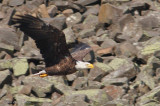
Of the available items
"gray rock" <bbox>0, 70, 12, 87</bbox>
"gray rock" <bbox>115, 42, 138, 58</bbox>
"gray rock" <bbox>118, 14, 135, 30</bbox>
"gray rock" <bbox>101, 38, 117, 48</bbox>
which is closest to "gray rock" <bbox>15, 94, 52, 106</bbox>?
"gray rock" <bbox>0, 70, 12, 87</bbox>

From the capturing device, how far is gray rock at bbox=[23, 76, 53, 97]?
55.5 ft

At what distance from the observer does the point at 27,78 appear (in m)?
17.3

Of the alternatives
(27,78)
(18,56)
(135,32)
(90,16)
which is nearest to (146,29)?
(135,32)

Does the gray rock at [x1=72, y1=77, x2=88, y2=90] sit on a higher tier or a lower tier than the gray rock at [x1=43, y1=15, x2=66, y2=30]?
higher

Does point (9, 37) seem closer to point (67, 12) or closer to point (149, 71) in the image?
point (67, 12)

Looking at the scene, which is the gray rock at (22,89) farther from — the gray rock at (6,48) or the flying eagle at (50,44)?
the gray rock at (6,48)

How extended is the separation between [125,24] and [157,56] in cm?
385

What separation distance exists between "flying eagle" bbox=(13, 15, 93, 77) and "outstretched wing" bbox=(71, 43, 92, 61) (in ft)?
1.82

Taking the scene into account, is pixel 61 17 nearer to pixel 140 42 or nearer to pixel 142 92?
pixel 140 42

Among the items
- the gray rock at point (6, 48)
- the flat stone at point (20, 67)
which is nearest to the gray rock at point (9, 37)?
the gray rock at point (6, 48)

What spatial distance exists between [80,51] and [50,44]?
7.11 feet

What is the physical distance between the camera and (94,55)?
19.5 m

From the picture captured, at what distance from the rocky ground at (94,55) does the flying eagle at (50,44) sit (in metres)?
0.85

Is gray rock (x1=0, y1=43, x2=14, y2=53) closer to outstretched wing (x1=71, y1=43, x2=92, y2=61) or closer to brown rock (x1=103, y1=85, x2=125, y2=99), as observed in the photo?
outstretched wing (x1=71, y1=43, x2=92, y2=61)
